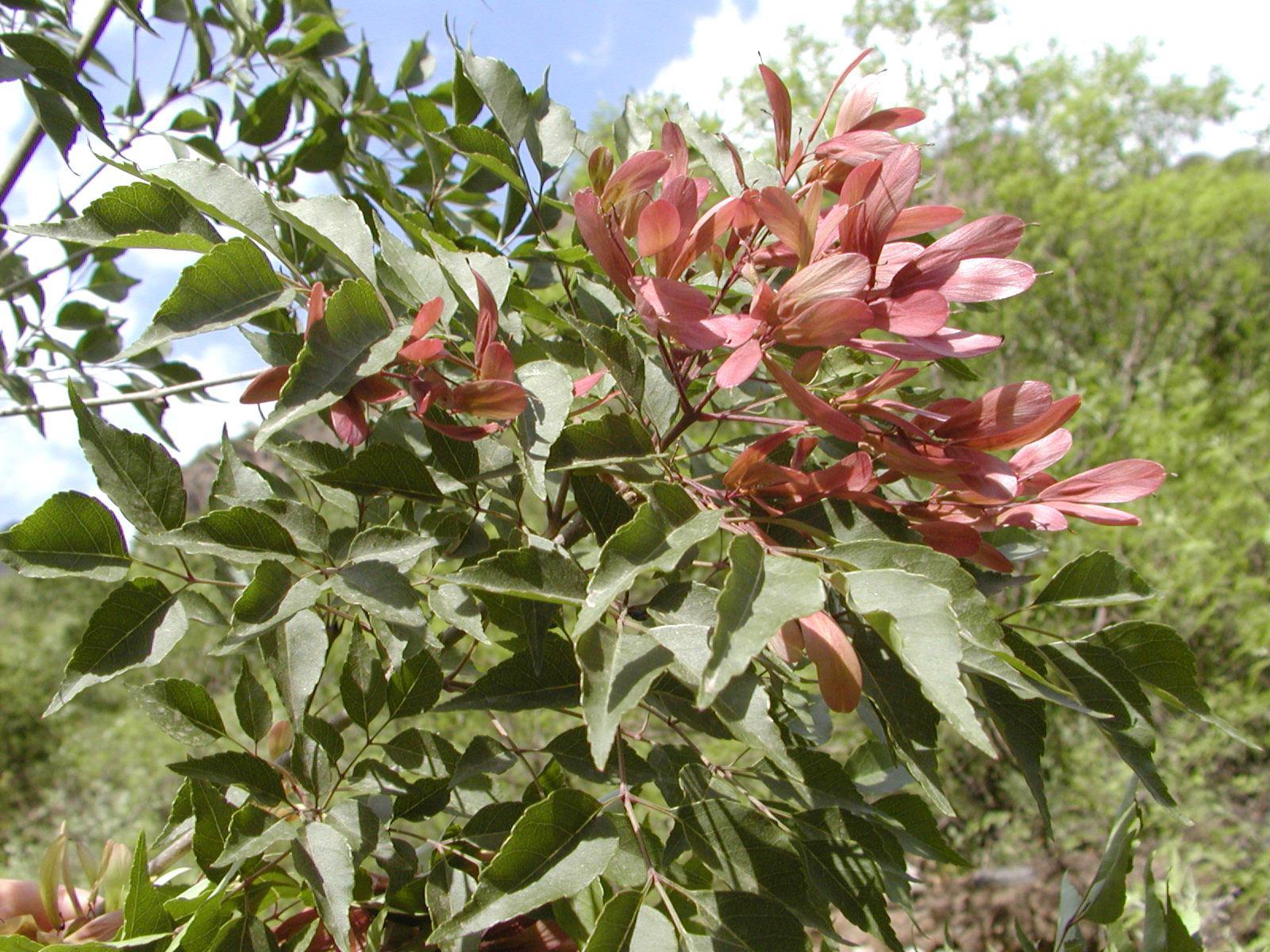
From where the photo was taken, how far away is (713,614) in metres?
0.41

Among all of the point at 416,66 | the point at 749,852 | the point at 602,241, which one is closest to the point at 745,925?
the point at 749,852

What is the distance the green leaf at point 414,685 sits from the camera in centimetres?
52

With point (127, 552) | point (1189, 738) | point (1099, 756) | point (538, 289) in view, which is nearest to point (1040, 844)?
point (1099, 756)

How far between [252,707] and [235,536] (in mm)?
157

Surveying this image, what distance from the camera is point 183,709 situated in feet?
1.77

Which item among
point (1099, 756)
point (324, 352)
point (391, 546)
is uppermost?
point (324, 352)

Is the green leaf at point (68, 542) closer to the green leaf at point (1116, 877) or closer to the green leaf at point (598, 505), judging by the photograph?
the green leaf at point (598, 505)

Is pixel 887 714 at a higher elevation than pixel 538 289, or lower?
lower

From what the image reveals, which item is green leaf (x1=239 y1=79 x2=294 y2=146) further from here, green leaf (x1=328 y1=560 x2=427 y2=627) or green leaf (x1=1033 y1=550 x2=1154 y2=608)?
green leaf (x1=1033 y1=550 x2=1154 y2=608)

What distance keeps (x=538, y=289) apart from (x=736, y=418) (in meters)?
0.35

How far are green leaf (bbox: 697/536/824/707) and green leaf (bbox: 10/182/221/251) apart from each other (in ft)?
1.10

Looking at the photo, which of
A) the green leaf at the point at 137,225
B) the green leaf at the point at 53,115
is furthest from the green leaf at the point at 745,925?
the green leaf at the point at 53,115

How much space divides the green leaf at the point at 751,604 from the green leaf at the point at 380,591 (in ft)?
0.56

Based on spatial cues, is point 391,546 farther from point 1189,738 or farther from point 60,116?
point 1189,738
